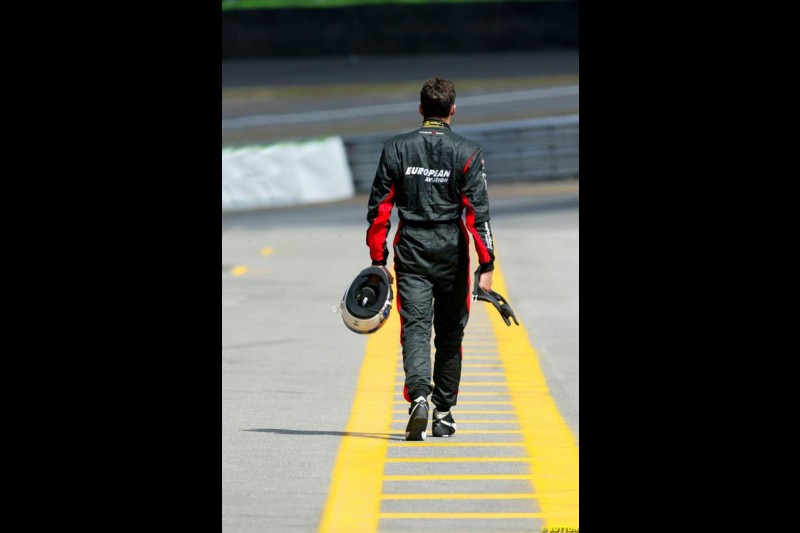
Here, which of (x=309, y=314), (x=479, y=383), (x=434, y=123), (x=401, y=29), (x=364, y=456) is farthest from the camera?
(x=401, y=29)

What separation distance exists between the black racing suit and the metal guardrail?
1473 cm

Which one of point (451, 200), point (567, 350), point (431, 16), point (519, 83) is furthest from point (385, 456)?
point (431, 16)

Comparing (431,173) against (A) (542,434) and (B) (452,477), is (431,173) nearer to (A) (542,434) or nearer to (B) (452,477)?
(A) (542,434)

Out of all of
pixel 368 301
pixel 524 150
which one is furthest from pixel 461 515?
pixel 524 150

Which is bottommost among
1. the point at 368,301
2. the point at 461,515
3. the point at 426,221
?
the point at 461,515

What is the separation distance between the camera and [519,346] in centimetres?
1156

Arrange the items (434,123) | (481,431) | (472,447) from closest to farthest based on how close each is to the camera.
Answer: (472,447), (434,123), (481,431)

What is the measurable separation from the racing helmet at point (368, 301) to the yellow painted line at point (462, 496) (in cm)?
155

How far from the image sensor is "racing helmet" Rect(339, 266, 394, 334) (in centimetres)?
817

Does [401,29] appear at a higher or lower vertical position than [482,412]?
higher

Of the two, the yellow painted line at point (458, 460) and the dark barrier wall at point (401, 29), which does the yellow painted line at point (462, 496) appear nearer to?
the yellow painted line at point (458, 460)

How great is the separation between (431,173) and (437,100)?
40cm

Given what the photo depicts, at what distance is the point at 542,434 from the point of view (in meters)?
8.29
